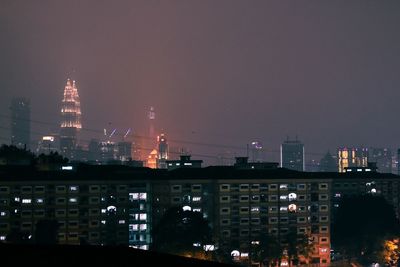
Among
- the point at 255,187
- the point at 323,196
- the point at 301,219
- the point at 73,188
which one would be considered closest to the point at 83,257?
the point at 73,188

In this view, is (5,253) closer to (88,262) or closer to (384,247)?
(88,262)

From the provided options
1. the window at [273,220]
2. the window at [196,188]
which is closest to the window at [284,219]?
the window at [273,220]

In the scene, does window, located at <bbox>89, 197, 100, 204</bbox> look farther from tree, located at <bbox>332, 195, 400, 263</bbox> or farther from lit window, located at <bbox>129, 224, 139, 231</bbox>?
tree, located at <bbox>332, 195, 400, 263</bbox>

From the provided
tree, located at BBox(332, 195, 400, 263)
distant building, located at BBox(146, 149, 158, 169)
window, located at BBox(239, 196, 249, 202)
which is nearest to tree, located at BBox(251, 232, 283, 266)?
window, located at BBox(239, 196, 249, 202)

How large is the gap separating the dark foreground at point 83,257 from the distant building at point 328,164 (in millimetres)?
119190

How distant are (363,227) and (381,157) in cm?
9084

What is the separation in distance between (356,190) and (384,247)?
14833mm

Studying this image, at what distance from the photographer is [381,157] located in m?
149

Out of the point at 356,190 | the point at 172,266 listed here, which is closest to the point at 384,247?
the point at 356,190

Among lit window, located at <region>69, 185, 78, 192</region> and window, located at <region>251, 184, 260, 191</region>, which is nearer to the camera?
lit window, located at <region>69, 185, 78, 192</region>

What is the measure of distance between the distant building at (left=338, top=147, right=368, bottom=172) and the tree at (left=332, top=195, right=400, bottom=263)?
71608 mm

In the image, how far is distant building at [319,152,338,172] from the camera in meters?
136

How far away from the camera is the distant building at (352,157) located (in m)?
136

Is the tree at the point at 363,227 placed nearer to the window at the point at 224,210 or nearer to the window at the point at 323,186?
the window at the point at 323,186
